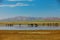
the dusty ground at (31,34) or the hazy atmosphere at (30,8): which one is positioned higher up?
the hazy atmosphere at (30,8)

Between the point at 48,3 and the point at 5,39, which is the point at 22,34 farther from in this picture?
the point at 48,3

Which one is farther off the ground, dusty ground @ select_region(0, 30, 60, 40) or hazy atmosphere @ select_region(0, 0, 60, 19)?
hazy atmosphere @ select_region(0, 0, 60, 19)

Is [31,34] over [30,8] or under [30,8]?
under

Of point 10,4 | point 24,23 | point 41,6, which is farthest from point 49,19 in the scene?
point 10,4

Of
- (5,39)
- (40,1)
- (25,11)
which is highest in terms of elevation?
(40,1)

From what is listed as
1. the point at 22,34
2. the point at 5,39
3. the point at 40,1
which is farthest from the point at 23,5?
the point at 5,39

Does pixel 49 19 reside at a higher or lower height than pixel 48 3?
lower
